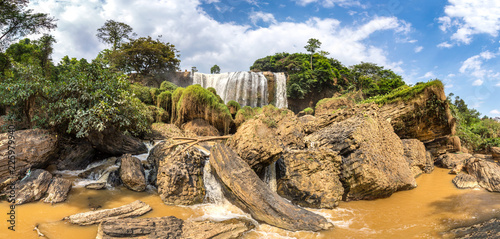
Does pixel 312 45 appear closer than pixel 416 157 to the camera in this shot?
No

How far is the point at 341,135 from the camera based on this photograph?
24.4 ft

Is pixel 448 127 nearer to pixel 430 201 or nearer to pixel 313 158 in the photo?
pixel 430 201

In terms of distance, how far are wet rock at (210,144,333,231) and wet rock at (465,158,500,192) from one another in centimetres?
682

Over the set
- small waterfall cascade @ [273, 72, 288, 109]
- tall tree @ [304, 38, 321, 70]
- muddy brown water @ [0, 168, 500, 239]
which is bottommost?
muddy brown water @ [0, 168, 500, 239]

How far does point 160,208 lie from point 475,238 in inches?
253

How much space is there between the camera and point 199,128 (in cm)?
1541

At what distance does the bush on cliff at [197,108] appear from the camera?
618 inches

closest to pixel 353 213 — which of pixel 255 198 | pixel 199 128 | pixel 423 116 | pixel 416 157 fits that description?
pixel 255 198

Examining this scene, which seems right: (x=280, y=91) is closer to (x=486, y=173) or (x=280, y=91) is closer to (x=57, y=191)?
(x=486, y=173)

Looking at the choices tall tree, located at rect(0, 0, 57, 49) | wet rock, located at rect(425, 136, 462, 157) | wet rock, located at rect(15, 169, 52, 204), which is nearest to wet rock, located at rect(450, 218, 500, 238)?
wet rock, located at rect(425, 136, 462, 157)

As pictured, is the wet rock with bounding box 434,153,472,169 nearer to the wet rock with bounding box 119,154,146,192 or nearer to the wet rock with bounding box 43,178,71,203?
the wet rock with bounding box 119,154,146,192

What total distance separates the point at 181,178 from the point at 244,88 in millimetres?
19156

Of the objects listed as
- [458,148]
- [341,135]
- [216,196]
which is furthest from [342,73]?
[216,196]

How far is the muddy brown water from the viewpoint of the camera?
14.5ft
